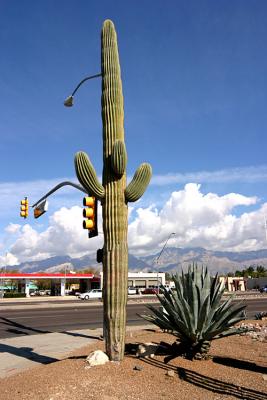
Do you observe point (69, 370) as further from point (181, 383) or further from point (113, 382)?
point (181, 383)

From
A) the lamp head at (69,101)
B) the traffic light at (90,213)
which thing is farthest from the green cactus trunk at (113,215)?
the lamp head at (69,101)

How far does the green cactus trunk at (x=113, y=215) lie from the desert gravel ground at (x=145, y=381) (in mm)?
694

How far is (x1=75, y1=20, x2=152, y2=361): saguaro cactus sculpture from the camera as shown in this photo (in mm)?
8141

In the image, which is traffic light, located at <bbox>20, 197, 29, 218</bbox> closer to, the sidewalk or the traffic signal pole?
the traffic signal pole

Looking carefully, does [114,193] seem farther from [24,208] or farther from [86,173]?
[24,208]

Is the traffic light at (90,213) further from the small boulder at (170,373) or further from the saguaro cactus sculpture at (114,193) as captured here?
the small boulder at (170,373)

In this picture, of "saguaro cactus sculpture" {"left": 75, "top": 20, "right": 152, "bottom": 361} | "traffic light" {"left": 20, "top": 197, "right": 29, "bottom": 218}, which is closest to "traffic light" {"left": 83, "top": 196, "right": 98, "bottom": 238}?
"saguaro cactus sculpture" {"left": 75, "top": 20, "right": 152, "bottom": 361}

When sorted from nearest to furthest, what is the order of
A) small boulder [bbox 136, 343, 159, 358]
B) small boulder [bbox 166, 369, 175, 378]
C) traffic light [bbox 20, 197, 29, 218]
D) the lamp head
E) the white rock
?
small boulder [bbox 166, 369, 175, 378] < the white rock < small boulder [bbox 136, 343, 159, 358] < the lamp head < traffic light [bbox 20, 197, 29, 218]

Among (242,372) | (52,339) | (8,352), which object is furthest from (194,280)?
(52,339)

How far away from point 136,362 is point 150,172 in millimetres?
3611

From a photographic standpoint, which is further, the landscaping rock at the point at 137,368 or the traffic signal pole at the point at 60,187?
the traffic signal pole at the point at 60,187

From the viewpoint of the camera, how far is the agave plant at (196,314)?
808cm

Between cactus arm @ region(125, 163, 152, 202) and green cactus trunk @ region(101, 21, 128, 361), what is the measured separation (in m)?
0.13

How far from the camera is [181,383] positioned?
6699 millimetres
